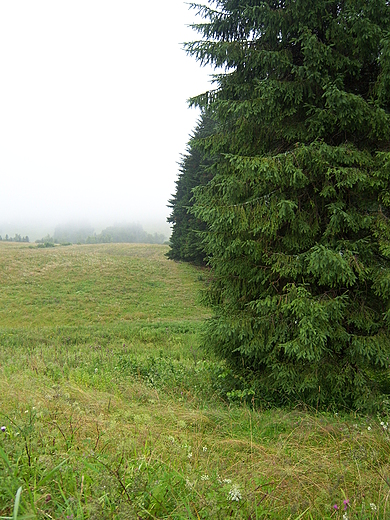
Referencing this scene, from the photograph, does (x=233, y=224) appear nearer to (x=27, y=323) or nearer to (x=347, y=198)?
(x=347, y=198)

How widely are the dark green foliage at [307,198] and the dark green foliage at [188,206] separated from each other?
15.8 m

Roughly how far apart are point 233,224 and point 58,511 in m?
3.85

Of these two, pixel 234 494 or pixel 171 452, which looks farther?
pixel 171 452

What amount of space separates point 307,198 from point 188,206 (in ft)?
55.4

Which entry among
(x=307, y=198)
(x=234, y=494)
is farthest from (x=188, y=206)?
(x=234, y=494)

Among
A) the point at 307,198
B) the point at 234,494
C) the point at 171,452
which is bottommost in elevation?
the point at 171,452

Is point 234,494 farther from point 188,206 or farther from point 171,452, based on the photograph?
point 188,206

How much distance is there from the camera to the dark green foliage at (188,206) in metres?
22.5

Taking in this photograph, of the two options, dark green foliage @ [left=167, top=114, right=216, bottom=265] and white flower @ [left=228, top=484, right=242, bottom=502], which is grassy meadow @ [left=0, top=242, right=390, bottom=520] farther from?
dark green foliage @ [left=167, top=114, right=216, bottom=265]

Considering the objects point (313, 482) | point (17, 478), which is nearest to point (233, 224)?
point (313, 482)

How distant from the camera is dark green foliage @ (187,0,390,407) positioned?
167 inches

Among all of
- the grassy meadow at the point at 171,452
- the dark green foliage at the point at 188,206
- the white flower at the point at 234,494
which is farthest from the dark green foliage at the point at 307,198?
the dark green foliage at the point at 188,206

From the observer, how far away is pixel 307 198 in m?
4.93

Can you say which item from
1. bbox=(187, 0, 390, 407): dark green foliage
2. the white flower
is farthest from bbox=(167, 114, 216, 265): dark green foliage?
the white flower
